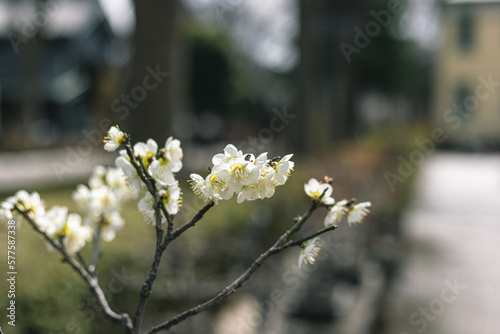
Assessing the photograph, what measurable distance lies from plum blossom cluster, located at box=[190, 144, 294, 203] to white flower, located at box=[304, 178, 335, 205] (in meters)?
0.12

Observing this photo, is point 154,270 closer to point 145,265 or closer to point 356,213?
point 356,213

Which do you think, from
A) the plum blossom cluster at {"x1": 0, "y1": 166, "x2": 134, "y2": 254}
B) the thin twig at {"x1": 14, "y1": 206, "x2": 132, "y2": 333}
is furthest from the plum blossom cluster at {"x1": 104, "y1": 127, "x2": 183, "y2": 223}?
the plum blossom cluster at {"x1": 0, "y1": 166, "x2": 134, "y2": 254}

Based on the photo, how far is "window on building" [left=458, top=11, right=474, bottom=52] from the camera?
2684 centimetres

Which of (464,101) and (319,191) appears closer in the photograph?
(319,191)

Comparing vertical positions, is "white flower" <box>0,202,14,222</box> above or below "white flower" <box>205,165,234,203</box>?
below

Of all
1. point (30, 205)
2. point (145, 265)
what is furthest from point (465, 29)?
point (30, 205)

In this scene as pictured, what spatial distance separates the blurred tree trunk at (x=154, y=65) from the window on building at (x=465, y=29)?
22.8 metres

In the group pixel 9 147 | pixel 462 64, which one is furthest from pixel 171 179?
pixel 462 64

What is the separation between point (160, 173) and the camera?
1035 millimetres

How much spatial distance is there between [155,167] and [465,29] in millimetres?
28784

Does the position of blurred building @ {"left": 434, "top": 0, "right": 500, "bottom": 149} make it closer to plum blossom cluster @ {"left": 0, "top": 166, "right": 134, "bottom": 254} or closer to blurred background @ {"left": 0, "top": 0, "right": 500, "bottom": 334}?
blurred background @ {"left": 0, "top": 0, "right": 500, "bottom": 334}

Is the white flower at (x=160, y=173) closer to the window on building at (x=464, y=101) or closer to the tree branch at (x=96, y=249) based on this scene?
the tree branch at (x=96, y=249)

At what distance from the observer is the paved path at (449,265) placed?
14.1 feet

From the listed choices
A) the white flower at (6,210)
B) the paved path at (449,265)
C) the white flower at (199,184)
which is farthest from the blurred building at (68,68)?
the white flower at (199,184)
